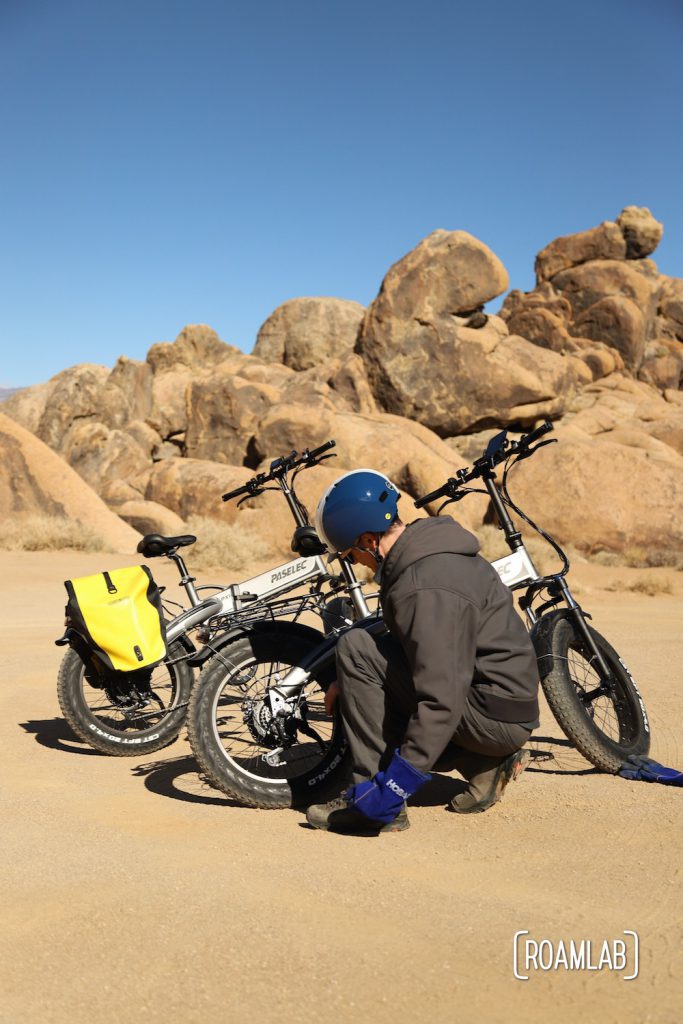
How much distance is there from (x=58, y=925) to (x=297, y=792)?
4.99ft

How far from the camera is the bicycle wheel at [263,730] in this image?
12.9 feet

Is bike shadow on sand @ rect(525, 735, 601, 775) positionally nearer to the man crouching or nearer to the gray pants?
the man crouching

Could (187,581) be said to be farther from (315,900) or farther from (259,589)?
(315,900)

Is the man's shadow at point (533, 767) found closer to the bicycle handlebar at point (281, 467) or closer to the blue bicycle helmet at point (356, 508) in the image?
the blue bicycle helmet at point (356, 508)

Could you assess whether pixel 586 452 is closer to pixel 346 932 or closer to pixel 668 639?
pixel 668 639

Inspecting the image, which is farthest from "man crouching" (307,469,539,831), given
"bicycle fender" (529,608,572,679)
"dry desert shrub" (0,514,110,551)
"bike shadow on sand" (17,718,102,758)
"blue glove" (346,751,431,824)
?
"dry desert shrub" (0,514,110,551)

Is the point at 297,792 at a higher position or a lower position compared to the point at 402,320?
lower

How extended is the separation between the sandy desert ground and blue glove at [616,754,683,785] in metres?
0.10

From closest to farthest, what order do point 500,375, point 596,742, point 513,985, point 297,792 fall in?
1. point 513,985
2. point 297,792
3. point 596,742
4. point 500,375

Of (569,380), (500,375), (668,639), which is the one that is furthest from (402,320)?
(668,639)

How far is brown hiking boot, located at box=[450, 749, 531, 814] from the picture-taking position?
3.82m

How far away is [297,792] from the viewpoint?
4.00 meters

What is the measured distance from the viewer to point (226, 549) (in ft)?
50.2

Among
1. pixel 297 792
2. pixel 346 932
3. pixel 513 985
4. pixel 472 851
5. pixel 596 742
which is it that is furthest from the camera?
pixel 596 742
